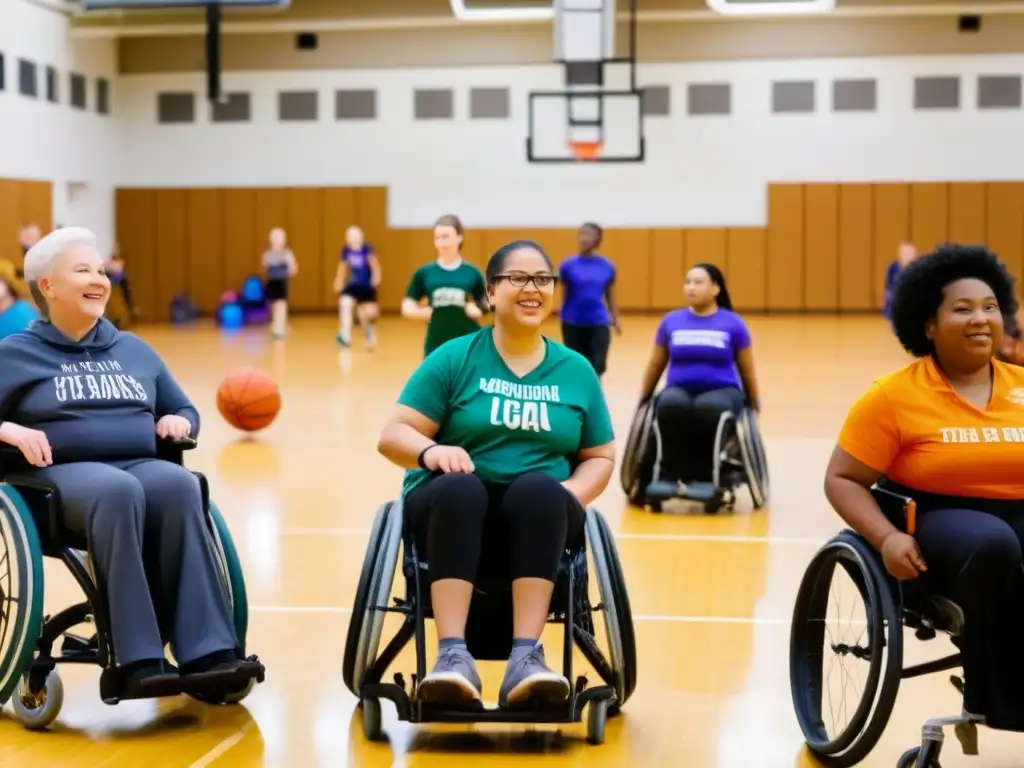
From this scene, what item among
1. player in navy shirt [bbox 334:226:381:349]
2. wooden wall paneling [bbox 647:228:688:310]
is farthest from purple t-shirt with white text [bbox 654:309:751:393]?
wooden wall paneling [bbox 647:228:688:310]

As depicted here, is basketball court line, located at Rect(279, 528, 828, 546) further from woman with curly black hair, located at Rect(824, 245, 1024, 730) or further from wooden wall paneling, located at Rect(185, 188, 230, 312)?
wooden wall paneling, located at Rect(185, 188, 230, 312)

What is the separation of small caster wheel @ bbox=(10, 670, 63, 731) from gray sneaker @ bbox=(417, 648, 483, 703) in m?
1.03

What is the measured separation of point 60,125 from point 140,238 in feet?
11.0

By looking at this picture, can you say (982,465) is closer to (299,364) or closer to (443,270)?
(443,270)

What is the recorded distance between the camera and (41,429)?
4.26 metres

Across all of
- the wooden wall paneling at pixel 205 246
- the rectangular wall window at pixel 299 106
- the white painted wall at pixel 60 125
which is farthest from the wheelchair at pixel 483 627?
the wooden wall paneling at pixel 205 246

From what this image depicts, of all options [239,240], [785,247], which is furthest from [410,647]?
[239,240]

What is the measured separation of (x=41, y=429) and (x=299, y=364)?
43.5 feet

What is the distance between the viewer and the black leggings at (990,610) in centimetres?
327

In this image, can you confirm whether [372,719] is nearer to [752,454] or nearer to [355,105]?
[752,454]

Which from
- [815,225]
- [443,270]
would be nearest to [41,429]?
[443,270]

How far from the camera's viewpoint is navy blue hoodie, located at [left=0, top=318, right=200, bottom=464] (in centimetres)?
426

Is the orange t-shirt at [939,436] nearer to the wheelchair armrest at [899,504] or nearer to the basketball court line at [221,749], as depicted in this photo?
the wheelchair armrest at [899,504]

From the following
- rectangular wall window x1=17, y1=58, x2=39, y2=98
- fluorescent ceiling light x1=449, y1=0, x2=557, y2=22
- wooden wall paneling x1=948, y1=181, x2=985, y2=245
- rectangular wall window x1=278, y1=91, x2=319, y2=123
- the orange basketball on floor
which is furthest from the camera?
rectangular wall window x1=278, y1=91, x2=319, y2=123
